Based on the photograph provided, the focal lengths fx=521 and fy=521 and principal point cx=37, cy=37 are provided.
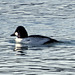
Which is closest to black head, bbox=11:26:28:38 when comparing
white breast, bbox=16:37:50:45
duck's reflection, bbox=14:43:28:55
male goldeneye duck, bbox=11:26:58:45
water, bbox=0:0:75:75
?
male goldeneye duck, bbox=11:26:58:45

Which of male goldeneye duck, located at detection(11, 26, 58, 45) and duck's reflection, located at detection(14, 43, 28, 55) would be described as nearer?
duck's reflection, located at detection(14, 43, 28, 55)

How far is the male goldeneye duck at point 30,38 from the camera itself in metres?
21.9

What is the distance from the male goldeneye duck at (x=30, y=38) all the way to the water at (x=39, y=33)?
0.36 meters

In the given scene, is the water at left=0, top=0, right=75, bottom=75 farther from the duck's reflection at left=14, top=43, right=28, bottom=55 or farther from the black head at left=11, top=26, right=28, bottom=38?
the black head at left=11, top=26, right=28, bottom=38

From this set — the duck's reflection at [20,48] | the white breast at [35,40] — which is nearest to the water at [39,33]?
the duck's reflection at [20,48]

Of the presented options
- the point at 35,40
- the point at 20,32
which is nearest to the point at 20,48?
the point at 35,40

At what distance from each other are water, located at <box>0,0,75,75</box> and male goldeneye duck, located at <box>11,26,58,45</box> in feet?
1.18

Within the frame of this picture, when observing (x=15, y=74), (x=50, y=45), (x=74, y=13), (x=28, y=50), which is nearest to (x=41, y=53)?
(x=28, y=50)

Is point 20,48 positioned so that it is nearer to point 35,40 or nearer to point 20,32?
point 35,40

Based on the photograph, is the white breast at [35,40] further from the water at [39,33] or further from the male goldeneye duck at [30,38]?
the water at [39,33]

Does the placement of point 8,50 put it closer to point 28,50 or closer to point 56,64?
point 28,50

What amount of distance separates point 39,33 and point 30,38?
76.0 inches

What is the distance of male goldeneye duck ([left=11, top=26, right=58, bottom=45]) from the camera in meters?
21.9

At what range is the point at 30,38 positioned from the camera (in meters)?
22.3
